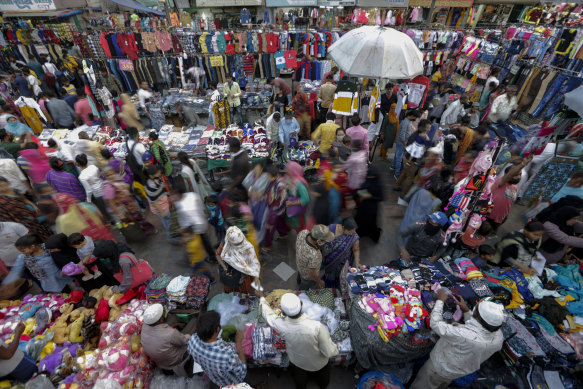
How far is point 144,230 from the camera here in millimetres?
5770

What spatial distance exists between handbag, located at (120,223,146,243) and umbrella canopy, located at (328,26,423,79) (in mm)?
5238

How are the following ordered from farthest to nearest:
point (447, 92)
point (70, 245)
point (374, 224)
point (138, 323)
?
point (447, 92) → point (374, 224) → point (70, 245) → point (138, 323)

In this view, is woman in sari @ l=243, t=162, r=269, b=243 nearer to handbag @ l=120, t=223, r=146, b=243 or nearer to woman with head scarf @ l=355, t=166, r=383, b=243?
woman with head scarf @ l=355, t=166, r=383, b=243

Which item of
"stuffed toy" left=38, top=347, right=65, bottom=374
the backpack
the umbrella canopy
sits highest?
the umbrella canopy

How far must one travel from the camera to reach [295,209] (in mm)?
4766

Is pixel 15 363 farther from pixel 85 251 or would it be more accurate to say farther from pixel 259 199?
pixel 259 199

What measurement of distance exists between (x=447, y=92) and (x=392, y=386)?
27.8ft

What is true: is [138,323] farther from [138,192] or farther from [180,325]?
[138,192]

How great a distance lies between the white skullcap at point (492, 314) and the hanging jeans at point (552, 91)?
9.59 meters

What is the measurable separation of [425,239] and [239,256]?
2.89 meters

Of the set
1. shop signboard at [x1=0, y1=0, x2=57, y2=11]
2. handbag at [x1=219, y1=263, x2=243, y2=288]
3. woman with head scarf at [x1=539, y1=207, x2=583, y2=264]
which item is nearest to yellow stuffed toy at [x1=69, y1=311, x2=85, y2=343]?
handbag at [x1=219, y1=263, x2=243, y2=288]

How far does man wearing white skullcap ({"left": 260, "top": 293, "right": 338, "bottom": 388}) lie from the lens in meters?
2.55

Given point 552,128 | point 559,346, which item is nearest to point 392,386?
point 559,346

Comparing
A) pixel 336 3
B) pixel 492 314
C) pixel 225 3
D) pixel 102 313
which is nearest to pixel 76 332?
pixel 102 313
